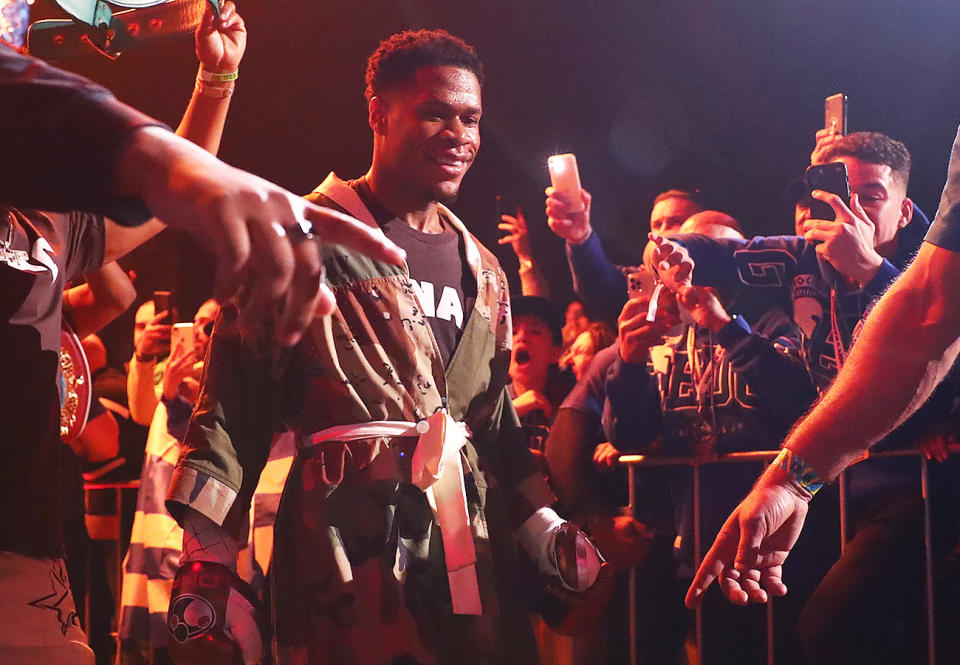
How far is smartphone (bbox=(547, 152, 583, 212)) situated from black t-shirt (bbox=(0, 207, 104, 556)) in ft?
10.2

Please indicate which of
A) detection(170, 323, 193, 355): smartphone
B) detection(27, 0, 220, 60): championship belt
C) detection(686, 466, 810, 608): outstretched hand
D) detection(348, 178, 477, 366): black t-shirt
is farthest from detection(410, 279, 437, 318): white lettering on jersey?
detection(170, 323, 193, 355): smartphone

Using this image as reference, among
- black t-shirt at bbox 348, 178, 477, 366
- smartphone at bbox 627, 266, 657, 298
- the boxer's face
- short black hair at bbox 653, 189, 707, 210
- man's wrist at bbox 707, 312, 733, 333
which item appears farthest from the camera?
smartphone at bbox 627, 266, 657, 298

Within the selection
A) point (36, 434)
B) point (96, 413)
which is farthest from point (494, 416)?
point (96, 413)

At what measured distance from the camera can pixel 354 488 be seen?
93.9 inches

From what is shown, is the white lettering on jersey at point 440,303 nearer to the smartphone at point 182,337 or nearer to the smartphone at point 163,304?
the smartphone at point 182,337

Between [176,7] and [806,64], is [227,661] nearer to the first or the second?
[176,7]

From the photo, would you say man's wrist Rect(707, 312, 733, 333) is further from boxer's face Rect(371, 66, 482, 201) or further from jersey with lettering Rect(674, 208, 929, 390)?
boxer's face Rect(371, 66, 482, 201)

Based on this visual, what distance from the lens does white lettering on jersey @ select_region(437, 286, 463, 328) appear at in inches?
105

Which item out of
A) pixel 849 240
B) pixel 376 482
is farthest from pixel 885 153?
pixel 376 482

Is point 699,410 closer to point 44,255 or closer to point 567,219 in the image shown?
point 567,219

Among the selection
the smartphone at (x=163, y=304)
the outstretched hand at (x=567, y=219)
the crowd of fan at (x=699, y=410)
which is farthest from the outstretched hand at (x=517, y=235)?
the smartphone at (x=163, y=304)

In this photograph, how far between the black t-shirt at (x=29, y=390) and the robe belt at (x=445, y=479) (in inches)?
33.4

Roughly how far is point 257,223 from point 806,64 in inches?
151

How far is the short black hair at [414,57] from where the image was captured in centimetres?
289
